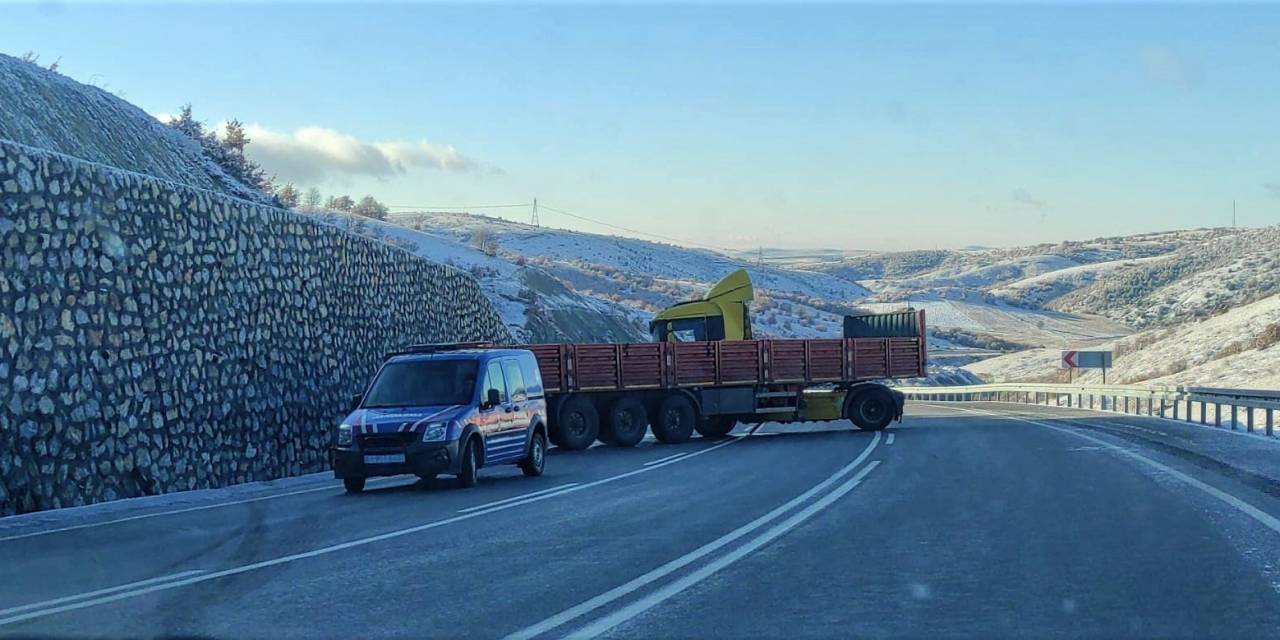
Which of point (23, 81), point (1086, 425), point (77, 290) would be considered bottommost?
point (1086, 425)

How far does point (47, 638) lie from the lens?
294 inches

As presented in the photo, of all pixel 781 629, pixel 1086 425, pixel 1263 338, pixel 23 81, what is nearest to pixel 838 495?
pixel 781 629

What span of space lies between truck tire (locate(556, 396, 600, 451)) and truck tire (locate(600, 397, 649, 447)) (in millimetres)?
539

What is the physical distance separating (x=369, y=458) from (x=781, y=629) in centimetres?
1011

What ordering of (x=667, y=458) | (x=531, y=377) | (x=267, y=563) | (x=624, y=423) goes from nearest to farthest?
(x=267, y=563) → (x=531, y=377) → (x=667, y=458) → (x=624, y=423)

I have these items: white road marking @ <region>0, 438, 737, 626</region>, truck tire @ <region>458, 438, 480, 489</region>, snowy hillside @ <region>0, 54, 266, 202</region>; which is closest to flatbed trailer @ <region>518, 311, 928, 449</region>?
truck tire @ <region>458, 438, 480, 489</region>

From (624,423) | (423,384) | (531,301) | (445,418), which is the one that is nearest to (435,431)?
(445,418)

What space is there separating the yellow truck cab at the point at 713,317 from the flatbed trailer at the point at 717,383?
1.86m

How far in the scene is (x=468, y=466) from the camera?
55.5 feet

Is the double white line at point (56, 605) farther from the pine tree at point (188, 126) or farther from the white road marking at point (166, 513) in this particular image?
the pine tree at point (188, 126)

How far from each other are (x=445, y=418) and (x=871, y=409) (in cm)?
1594

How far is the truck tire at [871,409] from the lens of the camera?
3042 centimetres

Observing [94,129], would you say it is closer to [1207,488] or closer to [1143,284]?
[1207,488]

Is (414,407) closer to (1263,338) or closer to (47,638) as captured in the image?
(47,638)
